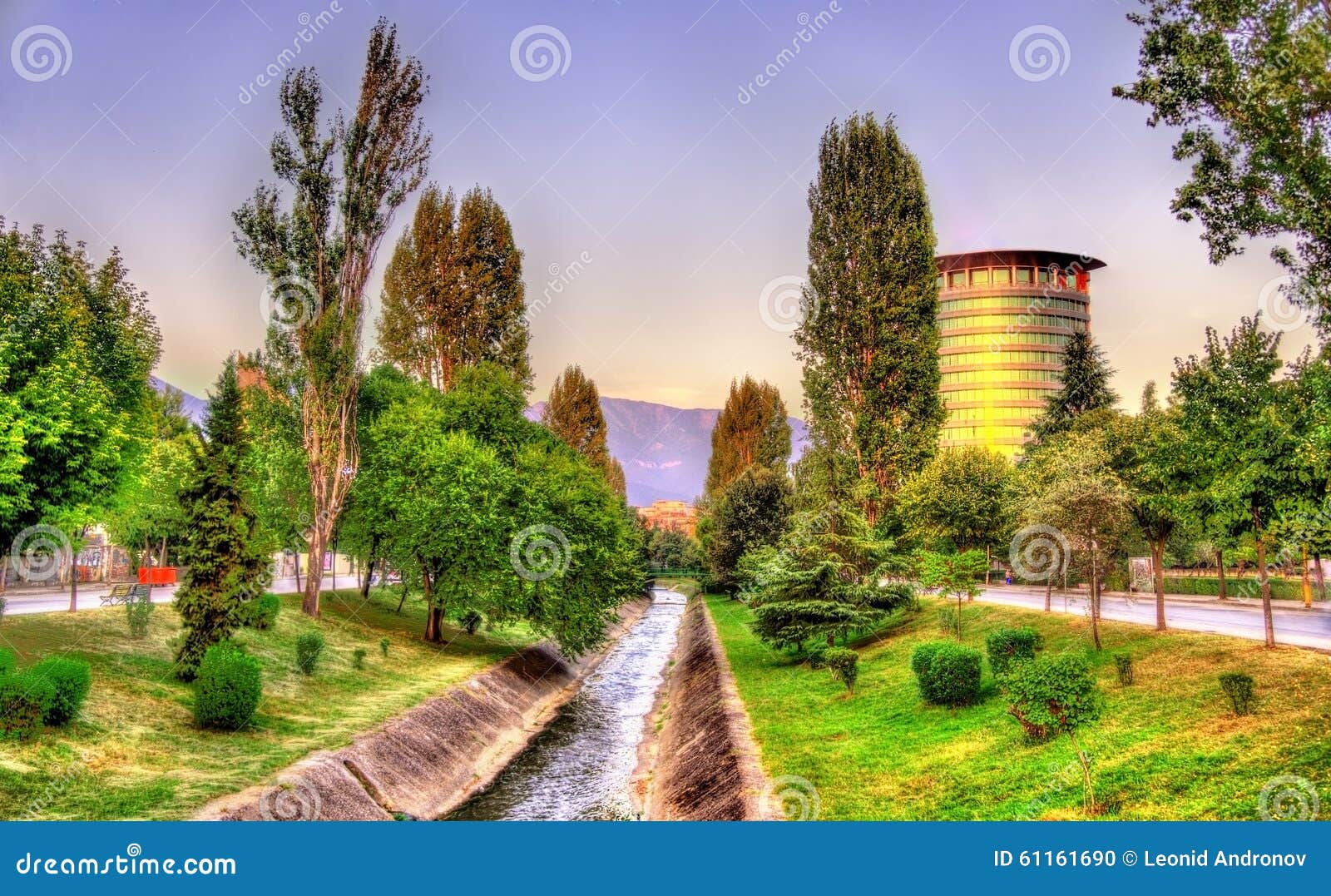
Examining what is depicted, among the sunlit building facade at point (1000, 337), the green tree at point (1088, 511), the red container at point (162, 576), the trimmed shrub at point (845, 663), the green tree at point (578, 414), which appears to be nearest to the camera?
the green tree at point (1088, 511)

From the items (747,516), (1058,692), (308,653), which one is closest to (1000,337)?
(747,516)

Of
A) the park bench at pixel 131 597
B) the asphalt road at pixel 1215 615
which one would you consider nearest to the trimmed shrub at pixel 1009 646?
the asphalt road at pixel 1215 615

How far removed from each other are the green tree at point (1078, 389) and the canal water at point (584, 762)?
3950cm

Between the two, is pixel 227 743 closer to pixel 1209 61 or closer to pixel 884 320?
pixel 1209 61

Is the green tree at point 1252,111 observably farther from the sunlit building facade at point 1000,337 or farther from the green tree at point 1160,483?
the sunlit building facade at point 1000,337

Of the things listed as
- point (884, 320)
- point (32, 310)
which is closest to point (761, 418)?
point (884, 320)

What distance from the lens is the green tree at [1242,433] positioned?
1762 cm

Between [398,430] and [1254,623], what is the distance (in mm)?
36730

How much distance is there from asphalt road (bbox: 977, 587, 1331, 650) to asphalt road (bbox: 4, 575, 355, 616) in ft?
102

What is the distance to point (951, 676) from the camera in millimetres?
22703

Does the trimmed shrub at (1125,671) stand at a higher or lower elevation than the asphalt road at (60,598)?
higher

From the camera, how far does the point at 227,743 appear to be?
20.1 meters

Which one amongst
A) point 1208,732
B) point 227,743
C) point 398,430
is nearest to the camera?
point 1208,732

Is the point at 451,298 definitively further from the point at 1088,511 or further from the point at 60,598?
the point at 1088,511
